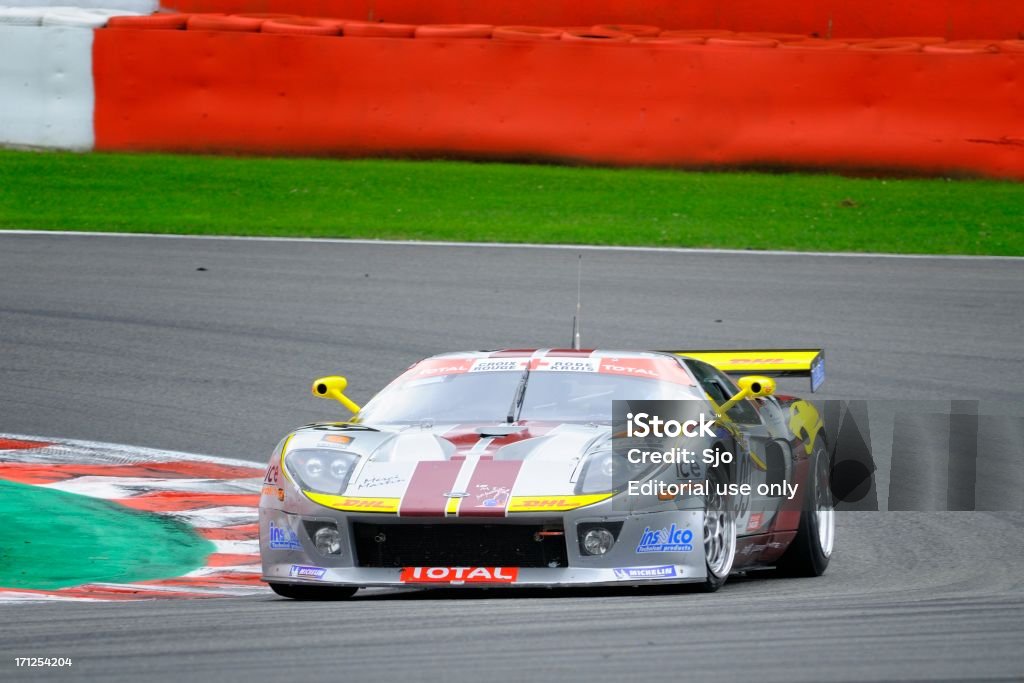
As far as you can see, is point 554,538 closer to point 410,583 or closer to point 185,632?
point 410,583

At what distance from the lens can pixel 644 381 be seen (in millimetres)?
6871

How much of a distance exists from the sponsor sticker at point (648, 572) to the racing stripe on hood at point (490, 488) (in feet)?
1.51

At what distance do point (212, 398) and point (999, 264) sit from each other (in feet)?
23.1

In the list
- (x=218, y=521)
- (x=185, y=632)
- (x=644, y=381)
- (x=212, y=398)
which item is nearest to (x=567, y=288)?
(x=212, y=398)

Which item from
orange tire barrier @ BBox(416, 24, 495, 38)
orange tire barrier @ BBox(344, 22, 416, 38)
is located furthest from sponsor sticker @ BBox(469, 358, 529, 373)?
orange tire barrier @ BBox(344, 22, 416, 38)

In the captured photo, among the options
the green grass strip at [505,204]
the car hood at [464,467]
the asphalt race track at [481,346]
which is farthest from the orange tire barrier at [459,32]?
the car hood at [464,467]

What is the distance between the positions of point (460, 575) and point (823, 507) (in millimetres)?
2161

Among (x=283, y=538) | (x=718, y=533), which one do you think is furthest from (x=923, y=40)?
(x=283, y=538)

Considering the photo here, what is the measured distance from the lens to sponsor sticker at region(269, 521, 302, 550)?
611 cm

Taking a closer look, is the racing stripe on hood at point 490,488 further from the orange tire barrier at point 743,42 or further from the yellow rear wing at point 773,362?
the orange tire barrier at point 743,42

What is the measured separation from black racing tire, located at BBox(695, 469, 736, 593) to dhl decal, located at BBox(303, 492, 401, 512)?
1088mm

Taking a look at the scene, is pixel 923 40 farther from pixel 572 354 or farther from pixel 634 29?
pixel 572 354

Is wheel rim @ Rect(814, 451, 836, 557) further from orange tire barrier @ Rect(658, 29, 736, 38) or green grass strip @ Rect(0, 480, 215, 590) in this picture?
orange tire barrier @ Rect(658, 29, 736, 38)

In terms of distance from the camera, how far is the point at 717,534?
6082mm
